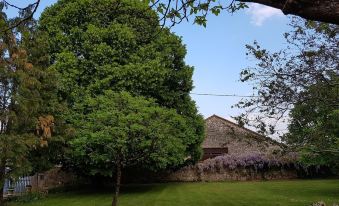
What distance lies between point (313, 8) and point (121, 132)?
1803 centimetres

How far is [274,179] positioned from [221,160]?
4427 mm

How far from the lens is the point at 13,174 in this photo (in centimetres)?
1673

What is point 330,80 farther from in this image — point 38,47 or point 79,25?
point 79,25

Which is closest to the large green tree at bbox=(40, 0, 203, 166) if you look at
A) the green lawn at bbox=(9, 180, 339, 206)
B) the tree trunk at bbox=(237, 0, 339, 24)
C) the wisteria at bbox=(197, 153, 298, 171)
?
the green lawn at bbox=(9, 180, 339, 206)

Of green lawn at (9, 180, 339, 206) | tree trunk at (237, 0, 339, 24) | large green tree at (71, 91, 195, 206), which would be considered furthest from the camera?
large green tree at (71, 91, 195, 206)

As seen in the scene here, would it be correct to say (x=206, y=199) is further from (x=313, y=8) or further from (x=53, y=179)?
(x=313, y=8)

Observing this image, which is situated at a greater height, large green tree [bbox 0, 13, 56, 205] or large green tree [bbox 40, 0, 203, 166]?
large green tree [bbox 40, 0, 203, 166]

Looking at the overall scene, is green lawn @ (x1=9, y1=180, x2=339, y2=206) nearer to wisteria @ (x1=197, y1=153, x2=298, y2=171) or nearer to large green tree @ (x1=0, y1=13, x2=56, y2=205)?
large green tree @ (x1=0, y1=13, x2=56, y2=205)

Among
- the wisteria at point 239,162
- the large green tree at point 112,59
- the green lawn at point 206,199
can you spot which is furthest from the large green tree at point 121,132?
the wisteria at point 239,162

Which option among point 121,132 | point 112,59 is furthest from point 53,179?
point 121,132

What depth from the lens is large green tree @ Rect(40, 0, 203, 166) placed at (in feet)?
83.8

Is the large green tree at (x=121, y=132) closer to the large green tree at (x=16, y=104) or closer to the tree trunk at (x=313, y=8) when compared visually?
the large green tree at (x=16, y=104)

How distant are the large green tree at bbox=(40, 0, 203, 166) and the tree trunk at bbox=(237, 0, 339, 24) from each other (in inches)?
867

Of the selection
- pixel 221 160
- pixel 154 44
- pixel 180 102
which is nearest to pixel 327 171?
pixel 221 160
